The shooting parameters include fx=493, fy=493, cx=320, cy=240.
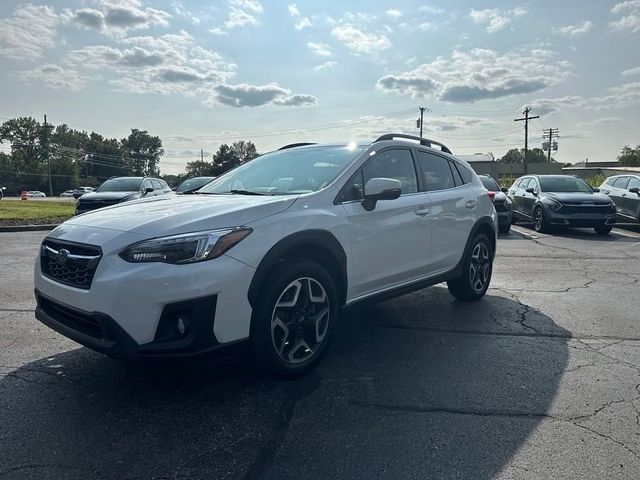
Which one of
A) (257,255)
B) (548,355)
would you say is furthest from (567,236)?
(257,255)

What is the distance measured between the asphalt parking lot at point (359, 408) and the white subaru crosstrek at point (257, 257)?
1.44 ft

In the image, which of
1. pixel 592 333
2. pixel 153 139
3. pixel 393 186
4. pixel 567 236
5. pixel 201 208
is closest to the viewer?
pixel 201 208

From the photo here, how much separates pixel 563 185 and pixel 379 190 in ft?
41.4

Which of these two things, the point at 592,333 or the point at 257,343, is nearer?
the point at 257,343

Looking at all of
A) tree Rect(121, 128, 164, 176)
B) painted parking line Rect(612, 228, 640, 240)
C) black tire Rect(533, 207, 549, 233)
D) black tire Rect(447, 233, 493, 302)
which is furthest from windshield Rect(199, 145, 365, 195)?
tree Rect(121, 128, 164, 176)

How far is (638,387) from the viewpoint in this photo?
3.54 m

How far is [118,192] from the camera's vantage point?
46.1 ft

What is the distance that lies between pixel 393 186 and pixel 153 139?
136091mm

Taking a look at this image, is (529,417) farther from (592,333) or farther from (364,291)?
(592,333)

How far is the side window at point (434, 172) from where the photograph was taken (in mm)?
5066

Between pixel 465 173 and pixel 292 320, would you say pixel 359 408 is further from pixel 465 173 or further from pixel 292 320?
pixel 465 173

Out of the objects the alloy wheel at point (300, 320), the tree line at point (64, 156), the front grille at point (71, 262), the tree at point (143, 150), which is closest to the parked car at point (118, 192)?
the front grille at point (71, 262)

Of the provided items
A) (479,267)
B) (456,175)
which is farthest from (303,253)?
(479,267)

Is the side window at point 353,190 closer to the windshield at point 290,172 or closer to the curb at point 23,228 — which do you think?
the windshield at point 290,172
